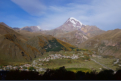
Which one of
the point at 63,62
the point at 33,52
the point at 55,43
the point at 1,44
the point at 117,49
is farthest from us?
the point at 55,43

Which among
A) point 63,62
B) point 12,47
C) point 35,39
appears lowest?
point 63,62

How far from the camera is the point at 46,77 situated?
20.8m

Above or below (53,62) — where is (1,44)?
above

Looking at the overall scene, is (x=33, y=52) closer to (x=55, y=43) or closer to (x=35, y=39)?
(x=35, y=39)

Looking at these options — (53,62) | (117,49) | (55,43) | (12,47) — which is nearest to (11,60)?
(12,47)

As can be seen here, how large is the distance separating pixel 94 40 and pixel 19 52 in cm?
13243

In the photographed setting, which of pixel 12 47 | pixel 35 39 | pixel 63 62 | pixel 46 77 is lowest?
pixel 63 62

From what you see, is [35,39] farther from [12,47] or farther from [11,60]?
[11,60]

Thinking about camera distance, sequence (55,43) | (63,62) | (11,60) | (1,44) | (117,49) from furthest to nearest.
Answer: (55,43)
(117,49)
(63,62)
(1,44)
(11,60)

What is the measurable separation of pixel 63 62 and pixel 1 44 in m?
39.2

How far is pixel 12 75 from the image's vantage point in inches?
829

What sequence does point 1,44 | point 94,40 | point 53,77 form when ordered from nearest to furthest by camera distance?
point 53,77 → point 1,44 → point 94,40

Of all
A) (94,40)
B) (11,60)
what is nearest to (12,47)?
(11,60)

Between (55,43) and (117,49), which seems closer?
(117,49)
